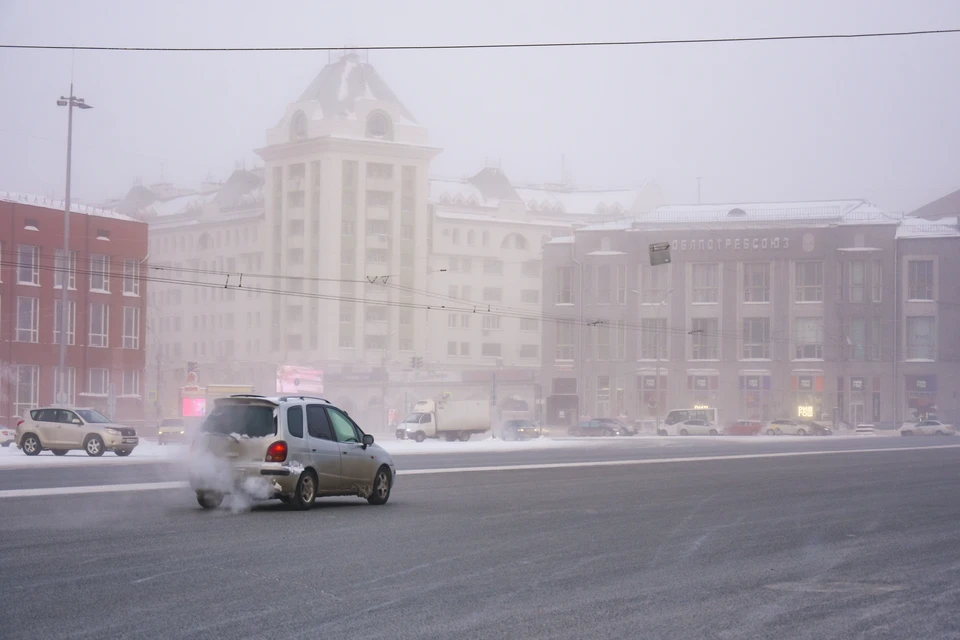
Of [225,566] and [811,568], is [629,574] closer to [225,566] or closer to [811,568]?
[811,568]

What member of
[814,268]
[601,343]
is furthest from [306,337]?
[814,268]

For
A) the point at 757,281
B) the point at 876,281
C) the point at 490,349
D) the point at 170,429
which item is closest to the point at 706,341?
the point at 757,281

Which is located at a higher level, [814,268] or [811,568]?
[814,268]

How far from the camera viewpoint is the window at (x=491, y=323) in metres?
142

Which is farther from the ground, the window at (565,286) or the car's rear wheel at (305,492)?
the window at (565,286)

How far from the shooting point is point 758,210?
11400 cm

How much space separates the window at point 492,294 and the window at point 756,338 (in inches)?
1701

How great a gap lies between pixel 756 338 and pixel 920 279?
1401 centimetres

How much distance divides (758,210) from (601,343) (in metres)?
19.2

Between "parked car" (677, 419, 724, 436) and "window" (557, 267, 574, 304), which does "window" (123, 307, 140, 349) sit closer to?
"parked car" (677, 419, 724, 436)

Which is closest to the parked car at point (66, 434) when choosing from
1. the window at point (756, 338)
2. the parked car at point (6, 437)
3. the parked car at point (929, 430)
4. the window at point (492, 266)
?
the parked car at point (6, 437)

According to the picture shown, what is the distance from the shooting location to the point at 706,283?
108 m

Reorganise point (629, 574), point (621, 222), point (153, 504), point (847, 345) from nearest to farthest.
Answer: point (629, 574), point (153, 504), point (847, 345), point (621, 222)

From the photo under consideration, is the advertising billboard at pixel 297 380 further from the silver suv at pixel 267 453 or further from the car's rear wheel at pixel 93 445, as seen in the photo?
the silver suv at pixel 267 453
